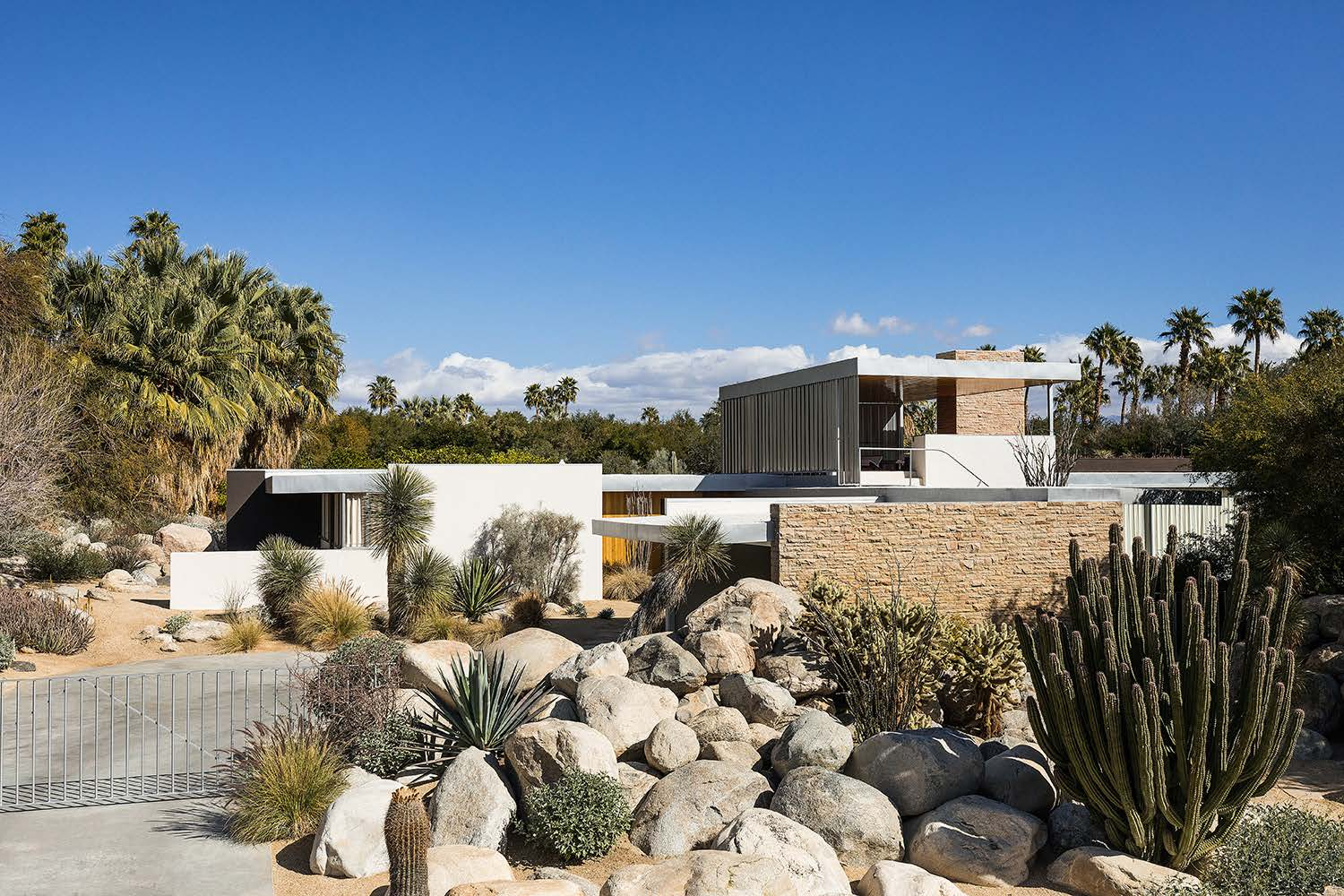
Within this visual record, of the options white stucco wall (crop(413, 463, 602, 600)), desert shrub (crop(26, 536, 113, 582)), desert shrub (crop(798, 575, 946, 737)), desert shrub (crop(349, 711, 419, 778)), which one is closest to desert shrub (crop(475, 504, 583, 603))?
white stucco wall (crop(413, 463, 602, 600))

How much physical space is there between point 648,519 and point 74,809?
9870 millimetres

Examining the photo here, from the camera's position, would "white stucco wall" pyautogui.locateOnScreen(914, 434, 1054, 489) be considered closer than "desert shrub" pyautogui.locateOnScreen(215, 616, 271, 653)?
No

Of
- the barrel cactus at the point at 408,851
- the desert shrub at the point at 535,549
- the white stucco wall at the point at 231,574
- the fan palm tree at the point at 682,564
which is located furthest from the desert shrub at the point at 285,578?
the barrel cactus at the point at 408,851

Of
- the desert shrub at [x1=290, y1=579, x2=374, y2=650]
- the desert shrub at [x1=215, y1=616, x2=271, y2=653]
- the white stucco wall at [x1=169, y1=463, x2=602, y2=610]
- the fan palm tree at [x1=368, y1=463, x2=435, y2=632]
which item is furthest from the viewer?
the white stucco wall at [x1=169, y1=463, x2=602, y2=610]

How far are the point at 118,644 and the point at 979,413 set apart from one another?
63.6 feet

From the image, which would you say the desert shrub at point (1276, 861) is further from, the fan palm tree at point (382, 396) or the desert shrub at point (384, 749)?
the fan palm tree at point (382, 396)

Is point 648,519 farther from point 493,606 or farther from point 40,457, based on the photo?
point 40,457

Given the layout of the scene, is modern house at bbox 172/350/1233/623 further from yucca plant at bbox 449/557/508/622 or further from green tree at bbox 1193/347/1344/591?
yucca plant at bbox 449/557/508/622

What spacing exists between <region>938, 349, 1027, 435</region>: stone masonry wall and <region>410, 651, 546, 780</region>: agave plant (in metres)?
16.6

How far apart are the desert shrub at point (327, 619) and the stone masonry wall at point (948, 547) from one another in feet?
29.8

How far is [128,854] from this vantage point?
8.68 m

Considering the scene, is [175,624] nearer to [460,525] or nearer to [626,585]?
[460,525]

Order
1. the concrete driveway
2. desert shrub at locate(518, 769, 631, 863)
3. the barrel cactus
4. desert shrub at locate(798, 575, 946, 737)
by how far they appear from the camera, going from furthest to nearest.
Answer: desert shrub at locate(798, 575, 946, 737) < desert shrub at locate(518, 769, 631, 863) < the concrete driveway < the barrel cactus

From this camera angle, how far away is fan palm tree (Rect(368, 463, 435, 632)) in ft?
71.3
